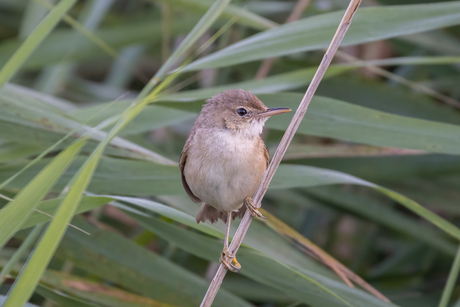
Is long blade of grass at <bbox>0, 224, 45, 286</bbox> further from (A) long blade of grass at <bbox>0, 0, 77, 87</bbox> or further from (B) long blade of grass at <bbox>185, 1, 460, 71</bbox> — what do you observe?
(B) long blade of grass at <bbox>185, 1, 460, 71</bbox>

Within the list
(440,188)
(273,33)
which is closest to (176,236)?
(273,33)

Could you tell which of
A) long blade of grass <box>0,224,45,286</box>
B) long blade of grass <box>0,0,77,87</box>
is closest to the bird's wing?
long blade of grass <box>0,224,45,286</box>

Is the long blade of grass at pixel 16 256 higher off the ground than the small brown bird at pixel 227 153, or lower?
lower

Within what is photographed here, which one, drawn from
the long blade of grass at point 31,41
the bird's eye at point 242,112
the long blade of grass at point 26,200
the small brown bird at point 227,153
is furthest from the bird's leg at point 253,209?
the long blade of grass at point 31,41

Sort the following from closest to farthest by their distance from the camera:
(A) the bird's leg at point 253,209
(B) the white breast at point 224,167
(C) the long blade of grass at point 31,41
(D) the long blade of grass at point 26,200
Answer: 1. (D) the long blade of grass at point 26,200
2. (C) the long blade of grass at point 31,41
3. (A) the bird's leg at point 253,209
4. (B) the white breast at point 224,167

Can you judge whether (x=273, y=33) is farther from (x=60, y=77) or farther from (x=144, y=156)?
(x=60, y=77)

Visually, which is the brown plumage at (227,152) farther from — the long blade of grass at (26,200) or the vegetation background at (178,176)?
the long blade of grass at (26,200)
